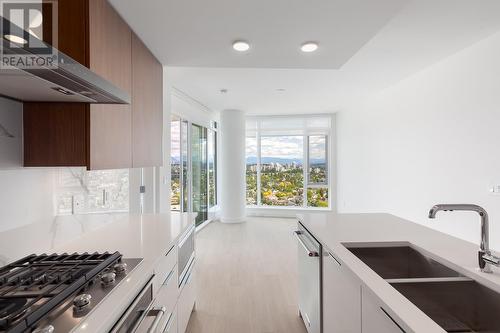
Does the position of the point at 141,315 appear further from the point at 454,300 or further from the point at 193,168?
the point at 193,168

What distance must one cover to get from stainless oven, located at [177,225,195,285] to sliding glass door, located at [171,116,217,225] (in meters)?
2.22

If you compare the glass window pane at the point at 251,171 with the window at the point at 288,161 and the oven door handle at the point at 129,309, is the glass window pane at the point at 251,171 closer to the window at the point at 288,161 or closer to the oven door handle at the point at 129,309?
the window at the point at 288,161

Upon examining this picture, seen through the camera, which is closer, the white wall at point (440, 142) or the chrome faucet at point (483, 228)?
the chrome faucet at point (483, 228)

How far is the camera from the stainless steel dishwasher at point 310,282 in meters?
1.83

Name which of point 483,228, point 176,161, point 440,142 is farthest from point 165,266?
point 440,142

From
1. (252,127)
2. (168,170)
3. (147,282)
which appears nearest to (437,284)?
(147,282)

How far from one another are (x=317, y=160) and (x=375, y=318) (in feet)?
20.7

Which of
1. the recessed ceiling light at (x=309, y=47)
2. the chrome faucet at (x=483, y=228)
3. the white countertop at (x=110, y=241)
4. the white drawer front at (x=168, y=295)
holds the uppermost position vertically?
the recessed ceiling light at (x=309, y=47)

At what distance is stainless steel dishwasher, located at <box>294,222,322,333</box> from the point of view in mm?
1832

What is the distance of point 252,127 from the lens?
733 centimetres

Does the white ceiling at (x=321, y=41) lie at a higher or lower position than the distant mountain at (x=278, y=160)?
higher

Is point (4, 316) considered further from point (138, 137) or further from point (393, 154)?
point (393, 154)

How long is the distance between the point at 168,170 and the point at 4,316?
311cm

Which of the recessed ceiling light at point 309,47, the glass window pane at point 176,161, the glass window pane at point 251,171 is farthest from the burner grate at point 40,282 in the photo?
the glass window pane at point 251,171
